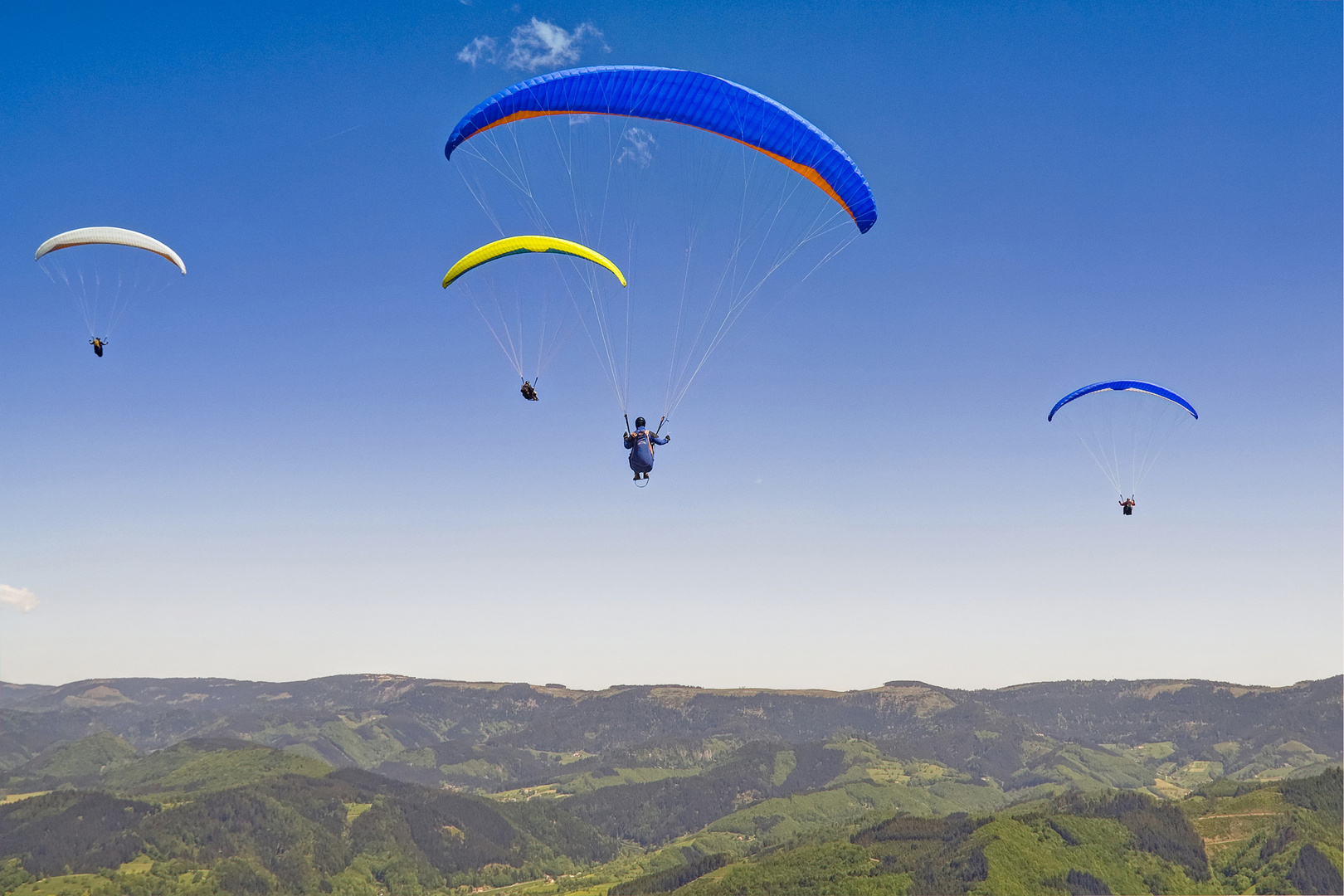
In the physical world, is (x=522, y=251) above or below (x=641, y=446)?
above

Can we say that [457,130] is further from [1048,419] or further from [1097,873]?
[1097,873]

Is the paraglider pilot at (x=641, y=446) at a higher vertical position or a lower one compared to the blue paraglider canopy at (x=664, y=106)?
lower

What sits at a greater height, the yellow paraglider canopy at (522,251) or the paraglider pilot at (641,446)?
the yellow paraglider canopy at (522,251)

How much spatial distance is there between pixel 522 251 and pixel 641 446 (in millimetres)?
10344

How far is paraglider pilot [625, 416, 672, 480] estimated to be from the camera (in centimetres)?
3472

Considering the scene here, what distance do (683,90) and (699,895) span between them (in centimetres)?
19468

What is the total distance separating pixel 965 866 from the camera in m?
178

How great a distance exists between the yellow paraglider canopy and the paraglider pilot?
20.4ft

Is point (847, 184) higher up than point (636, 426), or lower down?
higher up

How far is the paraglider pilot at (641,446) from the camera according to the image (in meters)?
34.7

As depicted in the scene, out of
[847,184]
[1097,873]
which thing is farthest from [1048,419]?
[1097,873]

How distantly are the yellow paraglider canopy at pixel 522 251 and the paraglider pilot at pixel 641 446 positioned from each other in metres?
6.21

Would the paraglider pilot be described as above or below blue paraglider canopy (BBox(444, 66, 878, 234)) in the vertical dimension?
below

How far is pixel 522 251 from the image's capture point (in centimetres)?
3769
